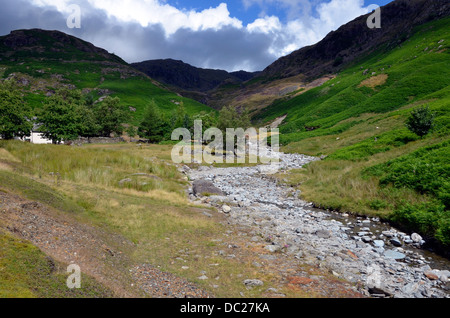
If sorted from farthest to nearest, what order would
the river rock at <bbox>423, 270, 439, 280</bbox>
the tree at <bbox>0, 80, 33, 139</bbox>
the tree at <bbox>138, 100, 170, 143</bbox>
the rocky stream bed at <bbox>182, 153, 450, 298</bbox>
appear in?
1. the tree at <bbox>138, 100, 170, 143</bbox>
2. the tree at <bbox>0, 80, 33, 139</bbox>
3. the river rock at <bbox>423, 270, 439, 280</bbox>
4. the rocky stream bed at <bbox>182, 153, 450, 298</bbox>

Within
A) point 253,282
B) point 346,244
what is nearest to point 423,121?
point 346,244

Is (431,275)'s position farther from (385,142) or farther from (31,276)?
(385,142)

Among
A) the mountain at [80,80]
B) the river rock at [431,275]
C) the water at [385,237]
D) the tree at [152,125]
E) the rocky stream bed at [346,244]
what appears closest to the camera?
the rocky stream bed at [346,244]

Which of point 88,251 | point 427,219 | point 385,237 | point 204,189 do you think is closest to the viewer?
point 88,251

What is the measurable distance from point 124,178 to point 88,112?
60.8 meters

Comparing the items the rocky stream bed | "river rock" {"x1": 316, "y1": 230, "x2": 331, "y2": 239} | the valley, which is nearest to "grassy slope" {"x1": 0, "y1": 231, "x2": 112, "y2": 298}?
the valley

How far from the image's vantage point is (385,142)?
111 feet

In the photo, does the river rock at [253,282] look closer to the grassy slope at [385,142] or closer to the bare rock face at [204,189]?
the grassy slope at [385,142]

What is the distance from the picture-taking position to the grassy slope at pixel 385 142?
17203mm

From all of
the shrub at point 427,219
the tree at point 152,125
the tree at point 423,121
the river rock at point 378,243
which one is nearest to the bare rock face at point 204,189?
the river rock at point 378,243

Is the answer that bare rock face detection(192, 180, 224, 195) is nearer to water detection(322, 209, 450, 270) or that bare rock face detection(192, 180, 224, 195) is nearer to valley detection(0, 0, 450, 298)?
valley detection(0, 0, 450, 298)

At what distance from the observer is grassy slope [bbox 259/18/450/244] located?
17.2 meters

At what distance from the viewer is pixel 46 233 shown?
352 inches
